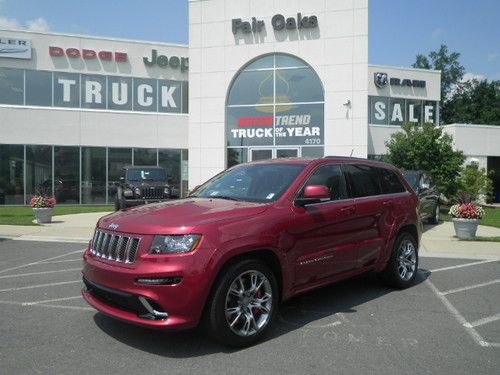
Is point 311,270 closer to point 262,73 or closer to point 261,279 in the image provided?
point 261,279

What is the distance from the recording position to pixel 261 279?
454 cm

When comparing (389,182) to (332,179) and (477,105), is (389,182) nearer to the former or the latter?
(332,179)

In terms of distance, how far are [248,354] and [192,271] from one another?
3.10ft

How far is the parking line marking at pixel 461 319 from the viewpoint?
4613 mm

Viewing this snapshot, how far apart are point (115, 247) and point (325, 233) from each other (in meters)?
2.24

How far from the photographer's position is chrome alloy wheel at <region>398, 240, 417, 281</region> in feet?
21.7

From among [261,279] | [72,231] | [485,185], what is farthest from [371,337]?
[485,185]

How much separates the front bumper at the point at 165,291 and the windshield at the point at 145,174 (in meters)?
13.9

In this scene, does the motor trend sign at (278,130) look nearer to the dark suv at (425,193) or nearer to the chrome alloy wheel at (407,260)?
the dark suv at (425,193)

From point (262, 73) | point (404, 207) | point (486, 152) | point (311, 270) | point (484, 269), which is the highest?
point (262, 73)

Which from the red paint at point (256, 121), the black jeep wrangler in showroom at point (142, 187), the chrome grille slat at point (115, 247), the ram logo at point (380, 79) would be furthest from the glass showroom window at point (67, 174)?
the chrome grille slat at point (115, 247)

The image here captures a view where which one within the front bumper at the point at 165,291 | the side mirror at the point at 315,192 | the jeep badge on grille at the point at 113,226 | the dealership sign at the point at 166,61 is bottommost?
the front bumper at the point at 165,291

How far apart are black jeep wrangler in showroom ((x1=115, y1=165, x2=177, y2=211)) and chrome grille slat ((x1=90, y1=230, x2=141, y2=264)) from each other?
482 inches

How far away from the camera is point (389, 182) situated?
6691 millimetres
